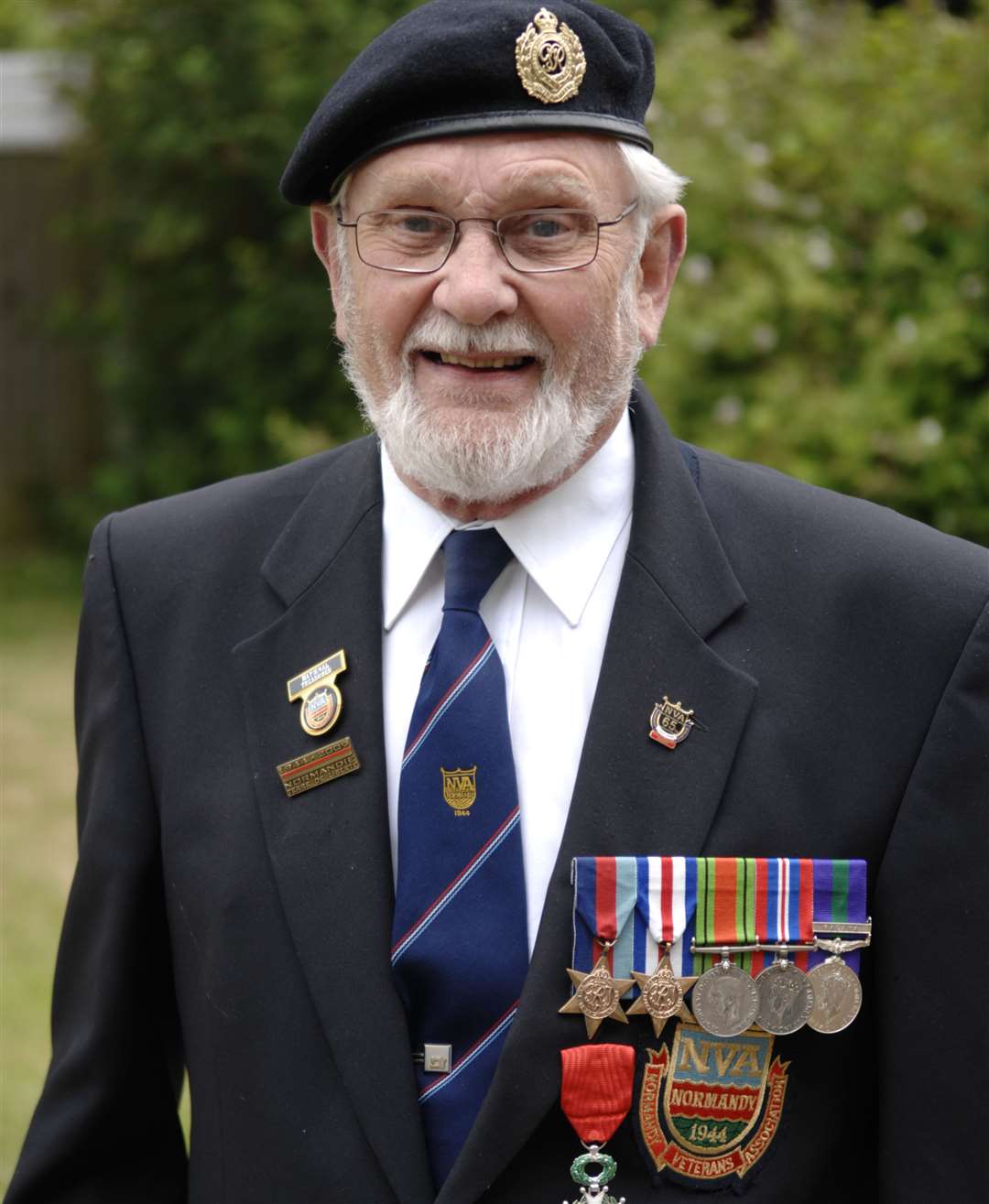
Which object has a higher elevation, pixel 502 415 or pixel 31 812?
pixel 502 415

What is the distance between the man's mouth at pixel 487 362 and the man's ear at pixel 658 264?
194 mm

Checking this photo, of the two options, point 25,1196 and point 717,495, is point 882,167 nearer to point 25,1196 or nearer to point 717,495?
point 717,495

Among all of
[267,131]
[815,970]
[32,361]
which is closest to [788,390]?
[815,970]

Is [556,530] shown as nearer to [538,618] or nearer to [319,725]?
[538,618]

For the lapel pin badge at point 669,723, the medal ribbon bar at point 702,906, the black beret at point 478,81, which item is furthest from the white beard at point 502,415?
the medal ribbon bar at point 702,906

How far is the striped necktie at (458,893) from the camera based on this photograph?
1831 millimetres

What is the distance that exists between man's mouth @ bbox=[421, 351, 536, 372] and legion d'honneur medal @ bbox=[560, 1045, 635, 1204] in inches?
31.4

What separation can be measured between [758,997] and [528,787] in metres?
0.36

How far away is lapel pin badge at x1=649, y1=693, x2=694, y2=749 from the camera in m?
1.89

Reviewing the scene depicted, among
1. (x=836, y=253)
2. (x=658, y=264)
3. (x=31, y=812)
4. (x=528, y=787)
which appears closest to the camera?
(x=528, y=787)

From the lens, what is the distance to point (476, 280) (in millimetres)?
1861

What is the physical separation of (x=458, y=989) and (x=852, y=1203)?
56 cm

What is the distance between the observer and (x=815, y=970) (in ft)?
6.09

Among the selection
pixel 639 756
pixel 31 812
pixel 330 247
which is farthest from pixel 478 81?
pixel 31 812
